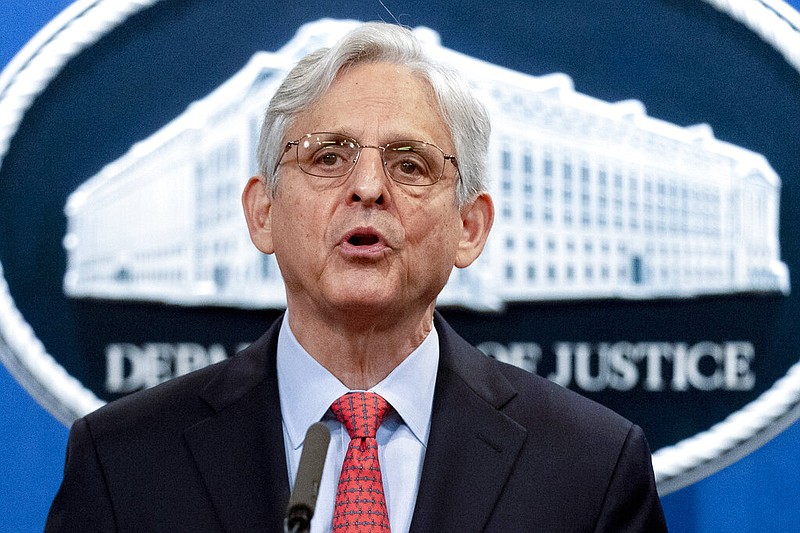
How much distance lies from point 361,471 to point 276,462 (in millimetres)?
124

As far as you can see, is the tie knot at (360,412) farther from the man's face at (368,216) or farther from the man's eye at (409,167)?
the man's eye at (409,167)

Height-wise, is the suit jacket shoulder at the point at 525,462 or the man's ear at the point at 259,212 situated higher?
the man's ear at the point at 259,212

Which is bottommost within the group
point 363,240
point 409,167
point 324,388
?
point 324,388

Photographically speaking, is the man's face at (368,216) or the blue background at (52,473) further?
the blue background at (52,473)

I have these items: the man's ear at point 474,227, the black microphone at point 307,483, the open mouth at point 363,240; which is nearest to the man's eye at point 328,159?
the open mouth at point 363,240

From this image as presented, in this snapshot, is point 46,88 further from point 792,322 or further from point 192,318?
point 792,322

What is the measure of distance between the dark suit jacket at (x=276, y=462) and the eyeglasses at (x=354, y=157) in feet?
1.02

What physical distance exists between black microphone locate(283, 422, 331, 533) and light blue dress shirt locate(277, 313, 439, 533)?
34cm

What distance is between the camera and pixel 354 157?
1298 mm

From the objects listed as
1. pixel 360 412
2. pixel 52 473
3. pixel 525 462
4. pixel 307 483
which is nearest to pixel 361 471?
pixel 360 412

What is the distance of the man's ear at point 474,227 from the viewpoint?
144cm

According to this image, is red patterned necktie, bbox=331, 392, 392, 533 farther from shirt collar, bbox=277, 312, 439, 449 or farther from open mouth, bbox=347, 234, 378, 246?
open mouth, bbox=347, 234, 378, 246

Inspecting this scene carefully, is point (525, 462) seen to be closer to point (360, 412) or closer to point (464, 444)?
point (464, 444)

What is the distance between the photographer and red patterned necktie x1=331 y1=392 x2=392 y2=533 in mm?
1202
